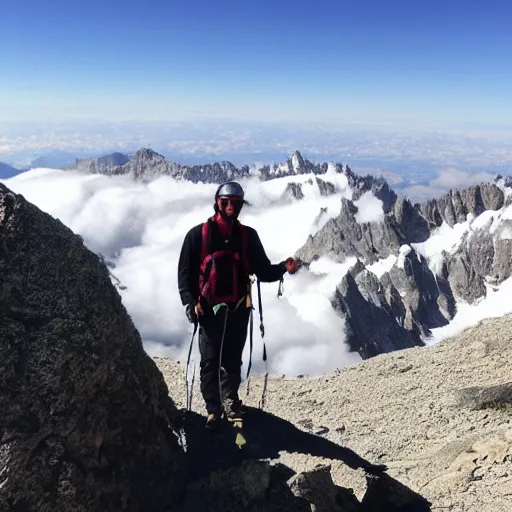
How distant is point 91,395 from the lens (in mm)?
7863

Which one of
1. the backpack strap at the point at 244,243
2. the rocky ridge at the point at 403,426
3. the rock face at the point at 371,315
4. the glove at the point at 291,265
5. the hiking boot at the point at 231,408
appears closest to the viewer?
the rocky ridge at the point at 403,426

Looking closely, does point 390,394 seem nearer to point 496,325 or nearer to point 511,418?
point 511,418

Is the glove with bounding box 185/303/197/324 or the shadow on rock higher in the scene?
the glove with bounding box 185/303/197/324

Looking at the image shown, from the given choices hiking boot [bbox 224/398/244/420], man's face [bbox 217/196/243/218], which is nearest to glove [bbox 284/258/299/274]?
man's face [bbox 217/196/243/218]

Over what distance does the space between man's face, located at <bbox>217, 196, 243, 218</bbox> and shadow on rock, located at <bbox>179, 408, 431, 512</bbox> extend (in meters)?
4.10

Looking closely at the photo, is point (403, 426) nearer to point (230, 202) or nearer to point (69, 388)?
point (230, 202)

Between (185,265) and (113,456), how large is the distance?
3456 millimetres

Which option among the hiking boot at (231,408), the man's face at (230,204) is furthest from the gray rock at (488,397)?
the man's face at (230,204)

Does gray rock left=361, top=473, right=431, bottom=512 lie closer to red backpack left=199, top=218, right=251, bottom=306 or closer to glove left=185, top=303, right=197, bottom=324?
red backpack left=199, top=218, right=251, bottom=306

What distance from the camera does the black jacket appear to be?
9.41 meters

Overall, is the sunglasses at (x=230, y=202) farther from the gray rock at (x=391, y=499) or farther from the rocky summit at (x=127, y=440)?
the gray rock at (x=391, y=499)

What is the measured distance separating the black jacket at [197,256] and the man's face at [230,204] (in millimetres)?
310

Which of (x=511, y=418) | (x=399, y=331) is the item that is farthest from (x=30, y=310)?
(x=399, y=331)

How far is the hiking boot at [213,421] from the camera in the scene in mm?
9678
